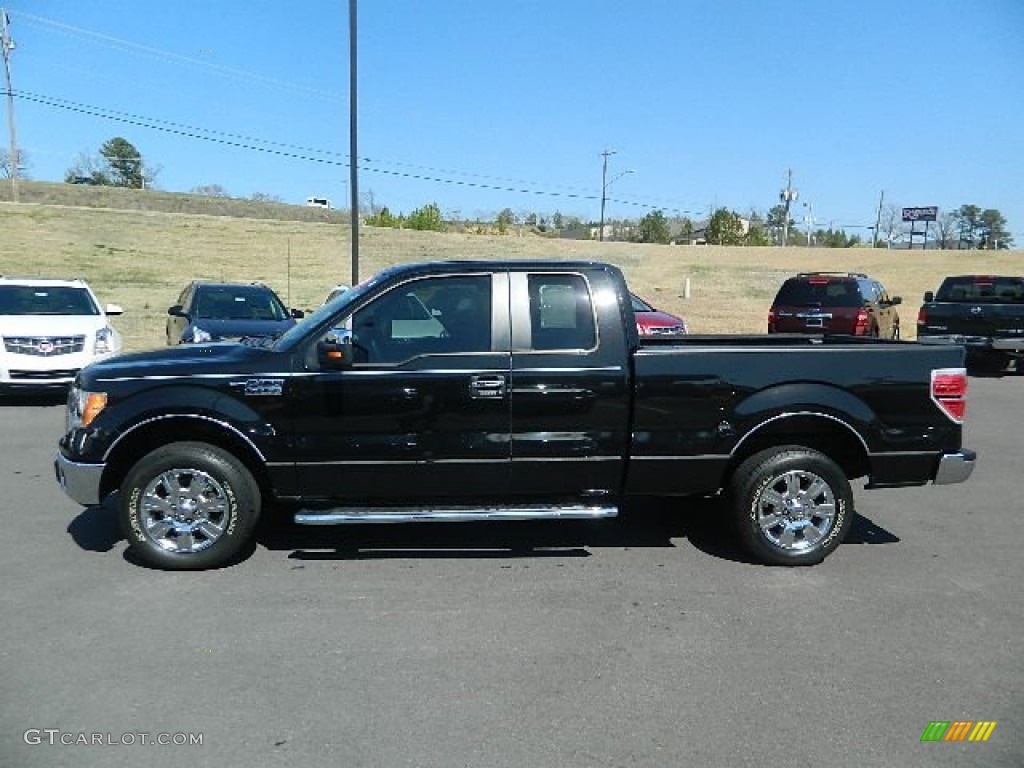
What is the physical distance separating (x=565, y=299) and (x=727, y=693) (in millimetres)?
2471

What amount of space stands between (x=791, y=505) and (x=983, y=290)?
39.6 ft

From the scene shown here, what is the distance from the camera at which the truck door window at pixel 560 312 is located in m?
4.77

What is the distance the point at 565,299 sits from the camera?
486 centimetres

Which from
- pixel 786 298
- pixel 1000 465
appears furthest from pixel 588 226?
pixel 1000 465

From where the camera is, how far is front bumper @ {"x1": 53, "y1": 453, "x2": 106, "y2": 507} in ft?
15.1

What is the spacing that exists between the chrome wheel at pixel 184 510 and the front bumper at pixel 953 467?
446 cm

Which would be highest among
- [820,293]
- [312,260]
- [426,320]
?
[312,260]

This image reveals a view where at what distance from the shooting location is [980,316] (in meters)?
14.0

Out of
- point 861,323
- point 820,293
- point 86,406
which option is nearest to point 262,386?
point 86,406

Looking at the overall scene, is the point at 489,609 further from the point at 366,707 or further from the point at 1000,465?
the point at 1000,465

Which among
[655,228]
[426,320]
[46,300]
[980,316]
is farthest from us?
[655,228]

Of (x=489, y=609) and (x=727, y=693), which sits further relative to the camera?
(x=489, y=609)

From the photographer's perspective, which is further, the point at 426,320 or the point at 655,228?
the point at 655,228

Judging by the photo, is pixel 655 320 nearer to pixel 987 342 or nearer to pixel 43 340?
pixel 987 342
